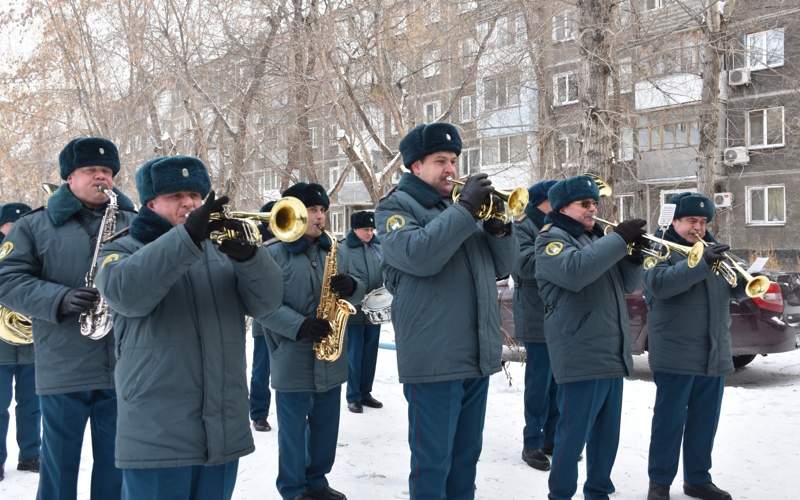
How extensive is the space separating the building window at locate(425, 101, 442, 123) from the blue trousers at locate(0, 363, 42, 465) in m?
11.6

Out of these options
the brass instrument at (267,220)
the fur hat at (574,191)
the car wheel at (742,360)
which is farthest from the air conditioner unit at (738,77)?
the brass instrument at (267,220)

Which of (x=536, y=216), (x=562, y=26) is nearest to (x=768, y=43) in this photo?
(x=562, y=26)

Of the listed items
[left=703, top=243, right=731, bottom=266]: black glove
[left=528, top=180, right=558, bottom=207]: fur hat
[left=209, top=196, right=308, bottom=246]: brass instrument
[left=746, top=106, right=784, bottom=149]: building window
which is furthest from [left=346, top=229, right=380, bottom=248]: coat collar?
[left=746, top=106, right=784, bottom=149]: building window

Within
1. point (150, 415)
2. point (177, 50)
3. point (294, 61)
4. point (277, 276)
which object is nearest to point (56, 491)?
point (150, 415)

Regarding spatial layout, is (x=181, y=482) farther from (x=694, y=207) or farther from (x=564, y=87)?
(x=564, y=87)

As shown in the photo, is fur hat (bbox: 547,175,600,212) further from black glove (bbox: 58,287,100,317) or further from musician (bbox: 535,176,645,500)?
black glove (bbox: 58,287,100,317)

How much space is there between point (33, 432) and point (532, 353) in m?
4.08

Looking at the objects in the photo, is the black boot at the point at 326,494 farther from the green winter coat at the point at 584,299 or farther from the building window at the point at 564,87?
the building window at the point at 564,87

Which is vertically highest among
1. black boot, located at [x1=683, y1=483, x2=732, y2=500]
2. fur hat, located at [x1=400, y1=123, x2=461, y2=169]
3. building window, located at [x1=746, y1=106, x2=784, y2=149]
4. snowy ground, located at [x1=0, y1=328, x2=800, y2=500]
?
building window, located at [x1=746, y1=106, x2=784, y2=149]

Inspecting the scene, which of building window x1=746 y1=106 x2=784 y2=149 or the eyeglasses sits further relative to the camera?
building window x1=746 y1=106 x2=784 y2=149

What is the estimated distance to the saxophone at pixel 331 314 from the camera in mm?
4699

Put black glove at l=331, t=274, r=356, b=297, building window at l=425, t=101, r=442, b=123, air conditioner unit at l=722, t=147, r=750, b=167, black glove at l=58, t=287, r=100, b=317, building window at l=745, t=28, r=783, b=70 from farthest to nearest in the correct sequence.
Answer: air conditioner unit at l=722, t=147, r=750, b=167
building window at l=745, t=28, r=783, b=70
building window at l=425, t=101, r=442, b=123
black glove at l=331, t=274, r=356, b=297
black glove at l=58, t=287, r=100, b=317

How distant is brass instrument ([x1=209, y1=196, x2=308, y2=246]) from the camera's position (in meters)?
2.90

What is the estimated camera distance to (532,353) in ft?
19.2
